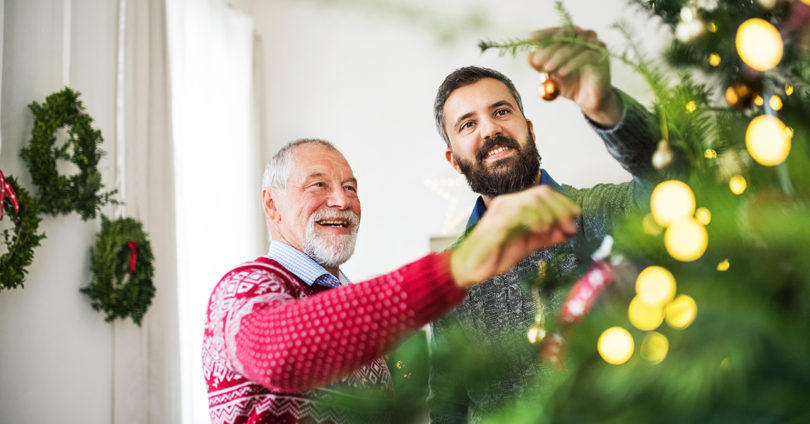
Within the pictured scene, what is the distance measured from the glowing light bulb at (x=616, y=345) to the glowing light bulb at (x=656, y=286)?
2 centimetres

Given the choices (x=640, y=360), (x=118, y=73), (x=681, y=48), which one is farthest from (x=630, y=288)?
(x=118, y=73)

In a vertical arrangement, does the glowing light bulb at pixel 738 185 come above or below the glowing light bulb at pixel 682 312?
above

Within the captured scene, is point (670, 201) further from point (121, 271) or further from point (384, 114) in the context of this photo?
point (384, 114)

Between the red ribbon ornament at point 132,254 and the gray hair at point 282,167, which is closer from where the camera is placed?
the gray hair at point 282,167

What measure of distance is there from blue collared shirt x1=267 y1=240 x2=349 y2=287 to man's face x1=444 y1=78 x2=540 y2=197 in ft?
1.04

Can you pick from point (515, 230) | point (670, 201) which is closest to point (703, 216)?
point (670, 201)

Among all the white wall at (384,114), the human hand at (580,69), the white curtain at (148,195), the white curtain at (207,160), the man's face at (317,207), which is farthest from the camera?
the white wall at (384,114)

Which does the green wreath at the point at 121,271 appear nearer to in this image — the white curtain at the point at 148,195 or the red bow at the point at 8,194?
the white curtain at the point at 148,195

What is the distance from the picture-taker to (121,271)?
2699 mm

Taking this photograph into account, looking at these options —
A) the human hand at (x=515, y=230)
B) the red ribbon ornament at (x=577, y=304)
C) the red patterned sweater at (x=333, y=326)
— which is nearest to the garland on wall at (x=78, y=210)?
the red patterned sweater at (x=333, y=326)

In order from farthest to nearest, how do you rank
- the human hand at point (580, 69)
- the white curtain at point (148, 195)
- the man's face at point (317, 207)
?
the white curtain at point (148, 195) → the man's face at point (317, 207) → the human hand at point (580, 69)

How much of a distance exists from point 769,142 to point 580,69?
0.52ft

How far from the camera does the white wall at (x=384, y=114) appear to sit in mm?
3586

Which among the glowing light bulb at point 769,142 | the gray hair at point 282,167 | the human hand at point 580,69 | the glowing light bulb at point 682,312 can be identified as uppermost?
the gray hair at point 282,167
